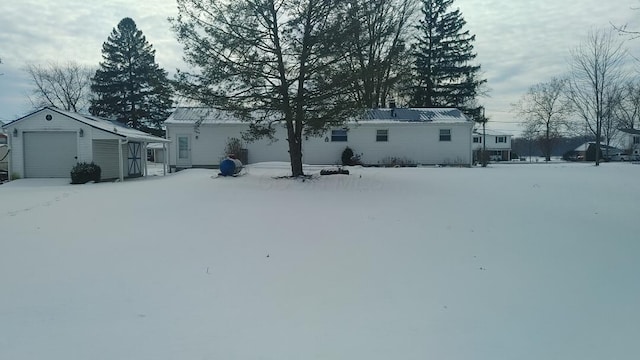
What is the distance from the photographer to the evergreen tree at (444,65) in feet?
132

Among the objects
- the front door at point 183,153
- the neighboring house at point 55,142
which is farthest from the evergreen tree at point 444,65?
the neighboring house at point 55,142

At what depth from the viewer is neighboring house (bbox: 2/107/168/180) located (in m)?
18.4

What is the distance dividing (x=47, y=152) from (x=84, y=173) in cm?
279

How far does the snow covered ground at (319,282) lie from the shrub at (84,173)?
7.73 metres

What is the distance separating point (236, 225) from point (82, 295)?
3.48 m

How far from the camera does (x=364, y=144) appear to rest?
27.0 m

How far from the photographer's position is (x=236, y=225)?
798cm

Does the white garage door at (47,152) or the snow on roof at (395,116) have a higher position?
the snow on roof at (395,116)

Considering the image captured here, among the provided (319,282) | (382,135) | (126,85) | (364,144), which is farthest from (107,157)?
(126,85)

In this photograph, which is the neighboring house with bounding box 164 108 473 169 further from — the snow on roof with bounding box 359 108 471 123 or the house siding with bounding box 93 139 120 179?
the house siding with bounding box 93 139 120 179

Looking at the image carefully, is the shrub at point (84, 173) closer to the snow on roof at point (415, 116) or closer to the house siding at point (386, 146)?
the house siding at point (386, 146)

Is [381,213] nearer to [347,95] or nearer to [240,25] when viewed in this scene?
[347,95]

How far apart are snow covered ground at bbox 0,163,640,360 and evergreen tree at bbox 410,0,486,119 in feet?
105

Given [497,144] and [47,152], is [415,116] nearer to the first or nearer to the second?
[47,152]
